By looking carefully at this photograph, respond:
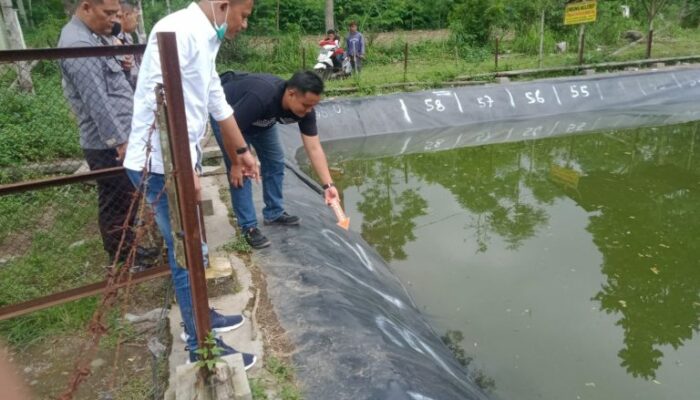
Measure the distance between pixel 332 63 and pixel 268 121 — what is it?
9.38 meters

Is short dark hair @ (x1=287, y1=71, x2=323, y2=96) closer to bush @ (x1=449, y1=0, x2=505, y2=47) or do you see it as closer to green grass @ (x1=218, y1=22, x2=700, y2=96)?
green grass @ (x1=218, y1=22, x2=700, y2=96)

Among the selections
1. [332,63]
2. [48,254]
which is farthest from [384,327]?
[332,63]

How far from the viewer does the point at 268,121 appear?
125 inches

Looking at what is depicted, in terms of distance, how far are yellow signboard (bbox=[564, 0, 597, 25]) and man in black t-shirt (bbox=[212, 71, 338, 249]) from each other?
9.95 meters

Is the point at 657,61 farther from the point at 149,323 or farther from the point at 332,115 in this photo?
the point at 149,323

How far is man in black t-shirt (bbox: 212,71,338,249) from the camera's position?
291cm

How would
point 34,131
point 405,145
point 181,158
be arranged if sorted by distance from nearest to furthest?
point 181,158 < point 34,131 < point 405,145

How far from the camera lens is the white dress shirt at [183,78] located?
182 cm

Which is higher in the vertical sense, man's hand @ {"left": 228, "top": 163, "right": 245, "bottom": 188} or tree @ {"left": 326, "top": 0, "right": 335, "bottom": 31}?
tree @ {"left": 326, "top": 0, "right": 335, "bottom": 31}

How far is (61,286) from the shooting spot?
10.3 ft

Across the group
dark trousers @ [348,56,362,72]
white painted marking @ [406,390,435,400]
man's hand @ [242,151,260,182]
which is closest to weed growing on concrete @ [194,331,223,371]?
white painted marking @ [406,390,435,400]

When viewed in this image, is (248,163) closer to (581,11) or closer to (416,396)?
(416,396)

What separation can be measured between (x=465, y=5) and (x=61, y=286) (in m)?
15.4

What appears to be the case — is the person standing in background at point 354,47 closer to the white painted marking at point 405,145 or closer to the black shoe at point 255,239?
the white painted marking at point 405,145
